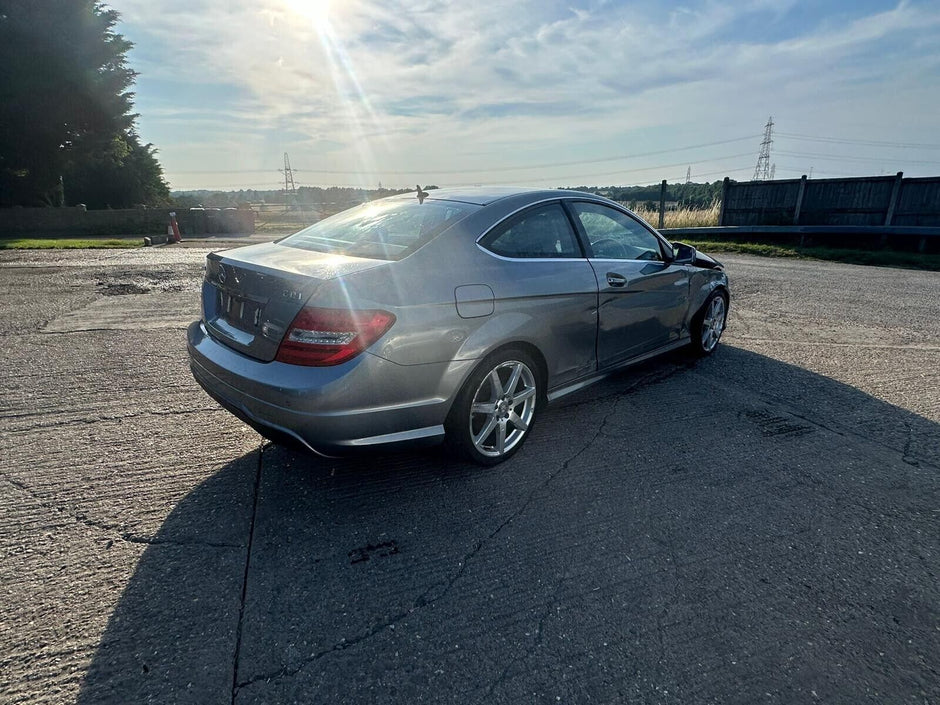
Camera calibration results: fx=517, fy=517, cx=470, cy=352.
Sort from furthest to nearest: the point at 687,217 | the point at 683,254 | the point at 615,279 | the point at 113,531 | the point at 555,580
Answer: the point at 687,217 < the point at 683,254 < the point at 615,279 < the point at 113,531 < the point at 555,580

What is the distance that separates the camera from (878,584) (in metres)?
2.20

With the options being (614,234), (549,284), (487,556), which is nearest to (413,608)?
(487,556)

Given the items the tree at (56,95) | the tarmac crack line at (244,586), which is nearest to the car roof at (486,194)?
the tarmac crack line at (244,586)

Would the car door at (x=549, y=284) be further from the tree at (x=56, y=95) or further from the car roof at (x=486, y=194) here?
the tree at (x=56, y=95)

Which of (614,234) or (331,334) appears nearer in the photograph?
(331,334)

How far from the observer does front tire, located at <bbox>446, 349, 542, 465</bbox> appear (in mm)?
2836

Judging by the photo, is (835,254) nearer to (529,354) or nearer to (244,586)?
(529,354)

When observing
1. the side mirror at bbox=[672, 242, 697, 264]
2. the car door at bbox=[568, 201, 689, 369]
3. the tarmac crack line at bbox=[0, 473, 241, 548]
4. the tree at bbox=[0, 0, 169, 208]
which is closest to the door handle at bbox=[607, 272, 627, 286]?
the car door at bbox=[568, 201, 689, 369]

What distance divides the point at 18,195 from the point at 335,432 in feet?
113

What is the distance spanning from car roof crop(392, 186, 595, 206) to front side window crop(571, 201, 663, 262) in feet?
0.51

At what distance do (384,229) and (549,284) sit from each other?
3.52ft

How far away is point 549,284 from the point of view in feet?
10.4

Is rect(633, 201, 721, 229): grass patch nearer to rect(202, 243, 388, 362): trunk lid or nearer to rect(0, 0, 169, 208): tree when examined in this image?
rect(202, 243, 388, 362): trunk lid

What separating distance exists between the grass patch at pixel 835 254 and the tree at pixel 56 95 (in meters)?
30.6
